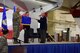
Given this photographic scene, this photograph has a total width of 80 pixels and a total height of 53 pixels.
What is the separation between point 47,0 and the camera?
359 centimetres

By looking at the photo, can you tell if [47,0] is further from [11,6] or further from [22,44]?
[22,44]

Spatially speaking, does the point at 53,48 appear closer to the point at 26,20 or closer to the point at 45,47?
the point at 45,47

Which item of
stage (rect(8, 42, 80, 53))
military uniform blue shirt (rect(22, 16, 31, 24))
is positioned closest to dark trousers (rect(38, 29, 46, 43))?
stage (rect(8, 42, 80, 53))

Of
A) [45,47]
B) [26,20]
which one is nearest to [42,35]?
[45,47]

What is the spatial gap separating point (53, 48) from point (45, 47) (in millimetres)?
188

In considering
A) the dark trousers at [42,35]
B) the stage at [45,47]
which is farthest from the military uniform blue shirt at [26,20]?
the stage at [45,47]

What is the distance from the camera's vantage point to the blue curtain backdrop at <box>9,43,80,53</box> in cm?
396

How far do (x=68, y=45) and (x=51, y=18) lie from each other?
183cm

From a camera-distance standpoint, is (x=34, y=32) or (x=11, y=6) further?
(x=34, y=32)

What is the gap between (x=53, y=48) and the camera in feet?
13.9

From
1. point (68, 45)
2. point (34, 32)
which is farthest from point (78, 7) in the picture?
point (34, 32)

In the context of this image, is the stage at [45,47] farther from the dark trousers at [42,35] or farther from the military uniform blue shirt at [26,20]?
the military uniform blue shirt at [26,20]

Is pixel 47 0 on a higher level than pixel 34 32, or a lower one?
higher

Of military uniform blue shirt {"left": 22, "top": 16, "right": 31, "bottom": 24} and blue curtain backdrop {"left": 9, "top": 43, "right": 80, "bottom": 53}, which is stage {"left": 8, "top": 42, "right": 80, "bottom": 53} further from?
military uniform blue shirt {"left": 22, "top": 16, "right": 31, "bottom": 24}
